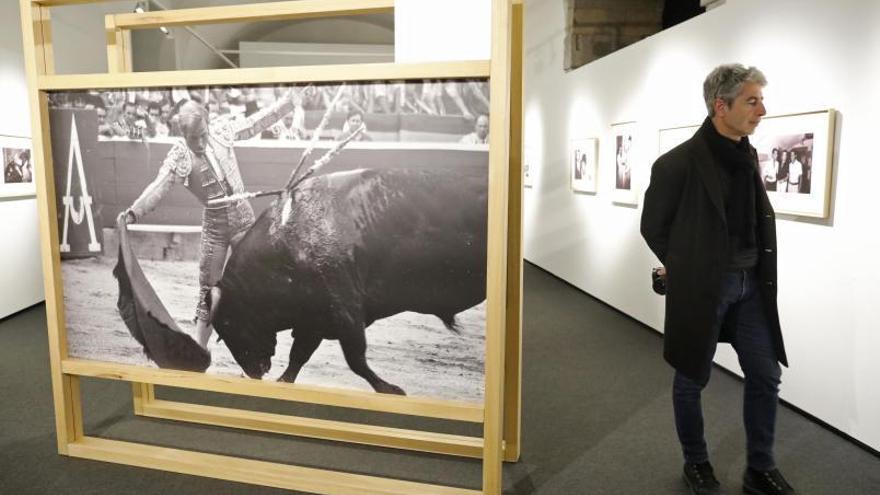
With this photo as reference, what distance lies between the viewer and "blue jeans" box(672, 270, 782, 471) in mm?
2600

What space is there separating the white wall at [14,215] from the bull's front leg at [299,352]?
→ 4.87m

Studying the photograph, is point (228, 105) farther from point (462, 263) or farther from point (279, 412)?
point (279, 412)

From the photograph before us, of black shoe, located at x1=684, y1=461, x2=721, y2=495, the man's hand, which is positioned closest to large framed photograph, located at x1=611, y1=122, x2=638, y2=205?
black shoe, located at x1=684, y1=461, x2=721, y2=495

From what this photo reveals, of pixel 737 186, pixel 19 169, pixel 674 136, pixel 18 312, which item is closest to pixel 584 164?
pixel 674 136

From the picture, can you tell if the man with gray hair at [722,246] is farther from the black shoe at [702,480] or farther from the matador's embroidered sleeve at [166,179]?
the matador's embroidered sleeve at [166,179]

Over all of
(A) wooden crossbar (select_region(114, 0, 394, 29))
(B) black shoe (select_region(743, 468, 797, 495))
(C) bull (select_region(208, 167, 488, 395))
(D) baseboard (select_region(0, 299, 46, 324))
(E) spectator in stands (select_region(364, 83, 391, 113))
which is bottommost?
(D) baseboard (select_region(0, 299, 46, 324))

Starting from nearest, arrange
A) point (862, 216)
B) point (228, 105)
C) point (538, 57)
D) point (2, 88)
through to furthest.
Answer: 1. point (228, 105)
2. point (862, 216)
3. point (2, 88)
4. point (538, 57)

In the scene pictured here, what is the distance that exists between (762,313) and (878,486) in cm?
111

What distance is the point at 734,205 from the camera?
2.57 metres

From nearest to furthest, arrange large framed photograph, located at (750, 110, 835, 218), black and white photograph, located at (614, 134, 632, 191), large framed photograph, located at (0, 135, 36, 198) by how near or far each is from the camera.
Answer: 1. large framed photograph, located at (750, 110, 835, 218)
2. large framed photograph, located at (0, 135, 36, 198)
3. black and white photograph, located at (614, 134, 632, 191)

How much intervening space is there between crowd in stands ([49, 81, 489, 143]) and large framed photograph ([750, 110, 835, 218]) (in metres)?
2.33

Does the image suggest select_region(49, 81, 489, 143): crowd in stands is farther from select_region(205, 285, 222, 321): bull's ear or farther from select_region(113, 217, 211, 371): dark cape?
select_region(205, 285, 222, 321): bull's ear

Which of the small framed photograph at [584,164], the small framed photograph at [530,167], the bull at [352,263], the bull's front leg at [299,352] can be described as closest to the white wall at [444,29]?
the bull at [352,263]

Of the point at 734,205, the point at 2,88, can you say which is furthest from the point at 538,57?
the point at 734,205
